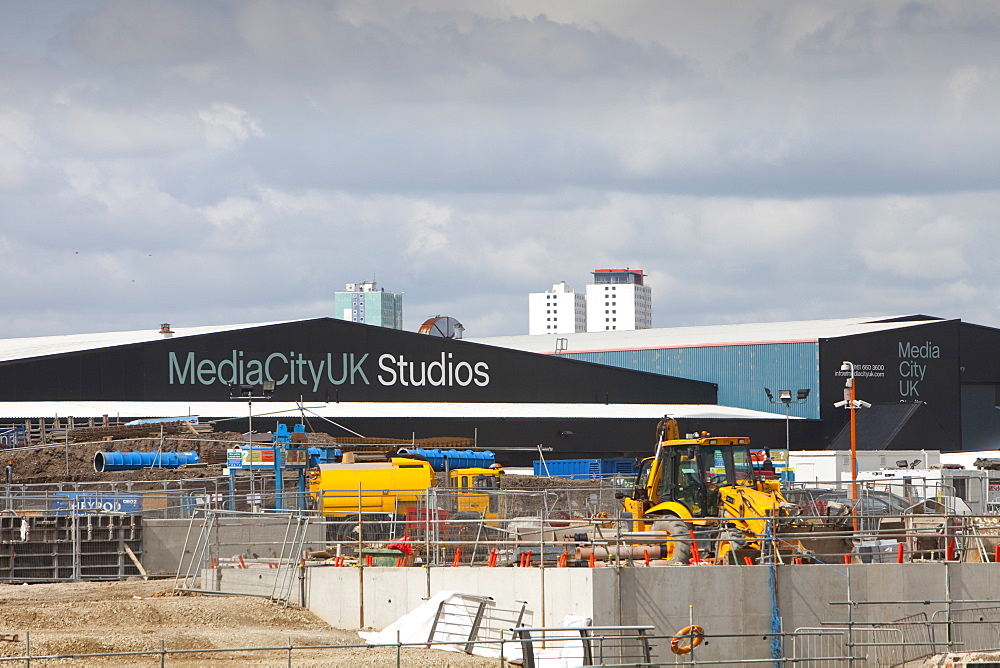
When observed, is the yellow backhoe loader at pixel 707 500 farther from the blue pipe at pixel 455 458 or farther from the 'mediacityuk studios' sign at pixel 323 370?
the 'mediacityuk studios' sign at pixel 323 370

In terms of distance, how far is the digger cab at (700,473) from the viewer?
27672 millimetres

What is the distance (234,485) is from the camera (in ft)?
146

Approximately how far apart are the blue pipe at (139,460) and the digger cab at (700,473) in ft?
90.7

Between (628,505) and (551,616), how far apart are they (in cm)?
427

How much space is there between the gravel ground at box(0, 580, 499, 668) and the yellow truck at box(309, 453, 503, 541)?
7.02 meters

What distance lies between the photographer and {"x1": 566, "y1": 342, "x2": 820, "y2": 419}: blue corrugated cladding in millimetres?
81000

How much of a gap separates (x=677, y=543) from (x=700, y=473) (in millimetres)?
1699

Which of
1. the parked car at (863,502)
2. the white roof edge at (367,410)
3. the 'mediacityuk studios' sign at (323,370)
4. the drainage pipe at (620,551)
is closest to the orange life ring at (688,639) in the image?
the drainage pipe at (620,551)

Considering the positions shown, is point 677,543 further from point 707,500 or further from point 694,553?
point 707,500

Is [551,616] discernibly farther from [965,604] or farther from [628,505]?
[965,604]

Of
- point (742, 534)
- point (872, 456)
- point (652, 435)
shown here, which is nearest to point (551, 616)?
point (742, 534)

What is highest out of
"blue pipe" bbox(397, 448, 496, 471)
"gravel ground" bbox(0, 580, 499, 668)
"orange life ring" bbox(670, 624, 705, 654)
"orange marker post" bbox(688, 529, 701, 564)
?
"blue pipe" bbox(397, 448, 496, 471)

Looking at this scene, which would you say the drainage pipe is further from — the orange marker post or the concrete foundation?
the concrete foundation

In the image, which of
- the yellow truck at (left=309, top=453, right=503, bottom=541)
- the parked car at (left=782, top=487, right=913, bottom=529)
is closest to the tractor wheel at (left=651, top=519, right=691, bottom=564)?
the parked car at (left=782, top=487, right=913, bottom=529)
